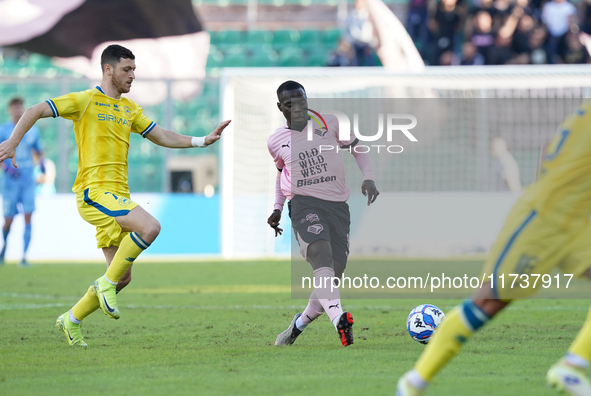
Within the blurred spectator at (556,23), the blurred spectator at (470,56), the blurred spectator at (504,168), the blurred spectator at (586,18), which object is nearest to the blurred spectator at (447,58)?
the blurred spectator at (470,56)

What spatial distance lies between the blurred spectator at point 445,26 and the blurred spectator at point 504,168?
3347mm

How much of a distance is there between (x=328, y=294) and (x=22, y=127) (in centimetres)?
247

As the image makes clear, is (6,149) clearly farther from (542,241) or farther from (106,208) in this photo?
(542,241)

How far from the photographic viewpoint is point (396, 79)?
48.4 ft

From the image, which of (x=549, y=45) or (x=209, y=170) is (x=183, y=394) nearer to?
(x=209, y=170)

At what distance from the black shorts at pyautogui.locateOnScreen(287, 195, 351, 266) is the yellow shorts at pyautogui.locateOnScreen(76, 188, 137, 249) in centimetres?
125

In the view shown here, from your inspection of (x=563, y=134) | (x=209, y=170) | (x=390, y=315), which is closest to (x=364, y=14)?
(x=209, y=170)

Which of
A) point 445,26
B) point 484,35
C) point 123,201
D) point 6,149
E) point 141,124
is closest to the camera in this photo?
point 6,149

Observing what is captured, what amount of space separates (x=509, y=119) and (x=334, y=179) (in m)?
10.0

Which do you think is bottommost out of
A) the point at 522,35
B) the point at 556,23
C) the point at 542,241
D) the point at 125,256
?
the point at 125,256

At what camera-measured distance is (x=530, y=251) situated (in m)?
3.55

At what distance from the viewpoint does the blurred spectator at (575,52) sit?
664 inches

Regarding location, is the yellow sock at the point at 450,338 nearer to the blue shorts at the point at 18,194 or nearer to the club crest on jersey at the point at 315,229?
the club crest on jersey at the point at 315,229

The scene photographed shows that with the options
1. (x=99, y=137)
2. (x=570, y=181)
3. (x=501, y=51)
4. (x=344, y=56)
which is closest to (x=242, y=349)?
(x=99, y=137)
